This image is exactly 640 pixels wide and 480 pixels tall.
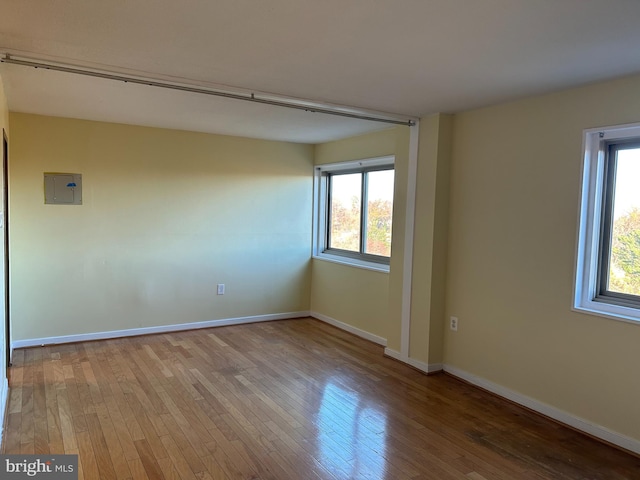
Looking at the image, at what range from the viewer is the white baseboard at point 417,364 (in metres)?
3.87

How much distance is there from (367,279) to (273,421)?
224 cm

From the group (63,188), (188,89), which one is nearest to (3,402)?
(63,188)

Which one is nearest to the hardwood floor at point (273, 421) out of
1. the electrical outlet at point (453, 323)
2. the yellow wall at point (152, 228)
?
the electrical outlet at point (453, 323)

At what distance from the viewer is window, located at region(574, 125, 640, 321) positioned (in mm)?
2752

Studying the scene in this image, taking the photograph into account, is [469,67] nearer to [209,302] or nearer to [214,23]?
[214,23]

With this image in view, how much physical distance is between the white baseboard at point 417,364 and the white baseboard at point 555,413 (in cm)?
12

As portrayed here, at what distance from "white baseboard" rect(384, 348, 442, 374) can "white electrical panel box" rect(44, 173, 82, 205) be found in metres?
3.36

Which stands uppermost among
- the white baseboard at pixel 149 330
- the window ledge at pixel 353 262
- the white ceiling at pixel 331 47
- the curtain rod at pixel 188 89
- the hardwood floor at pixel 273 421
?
the white ceiling at pixel 331 47

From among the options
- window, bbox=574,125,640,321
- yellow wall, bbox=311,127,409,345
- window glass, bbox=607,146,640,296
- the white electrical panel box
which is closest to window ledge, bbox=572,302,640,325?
window, bbox=574,125,640,321

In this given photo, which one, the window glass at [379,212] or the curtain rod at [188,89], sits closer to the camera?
the curtain rod at [188,89]

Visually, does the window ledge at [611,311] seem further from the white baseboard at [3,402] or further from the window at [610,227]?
the white baseboard at [3,402]

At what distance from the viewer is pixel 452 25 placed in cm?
195

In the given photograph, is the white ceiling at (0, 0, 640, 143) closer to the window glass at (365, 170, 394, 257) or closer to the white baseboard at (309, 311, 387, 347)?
the window glass at (365, 170, 394, 257)

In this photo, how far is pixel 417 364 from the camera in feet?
13.0
